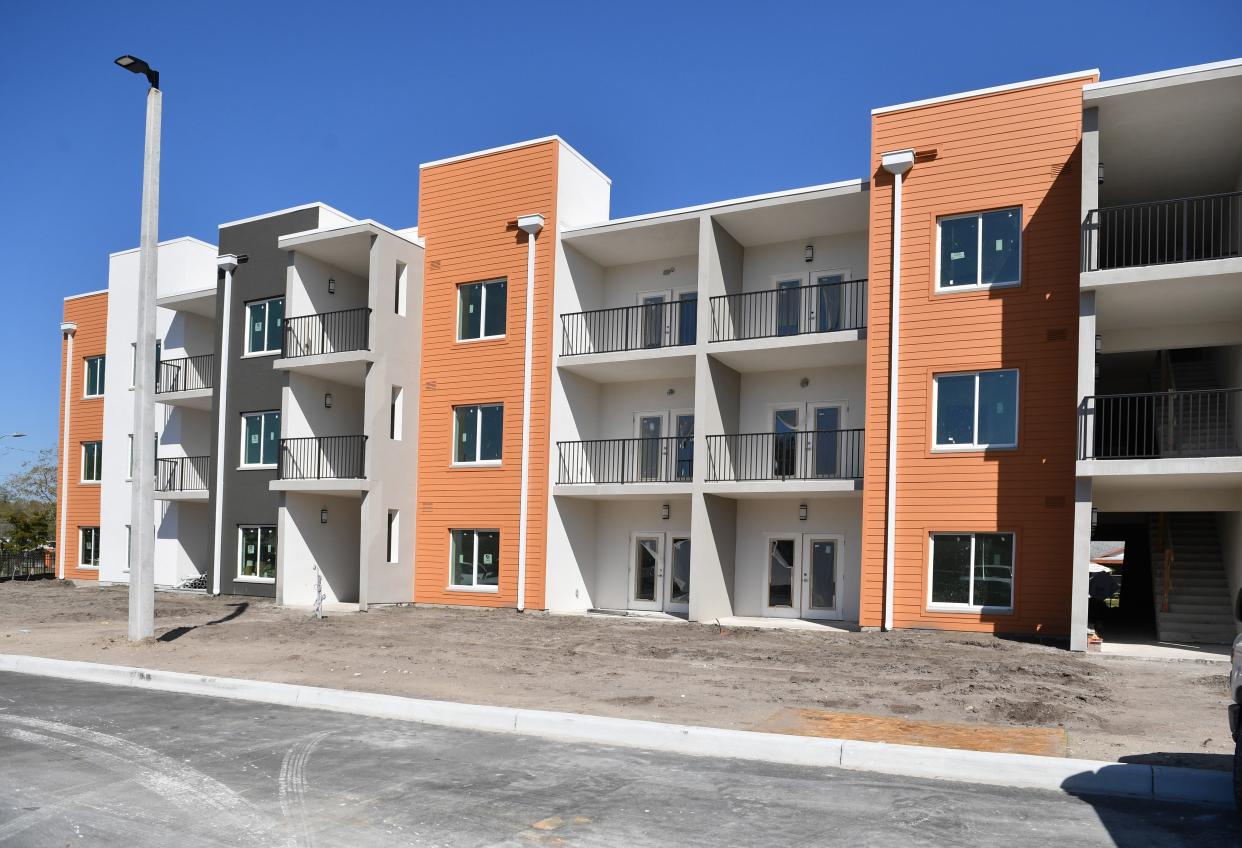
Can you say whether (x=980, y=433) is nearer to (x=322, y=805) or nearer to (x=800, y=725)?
(x=800, y=725)

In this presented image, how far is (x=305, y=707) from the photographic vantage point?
11.5 meters

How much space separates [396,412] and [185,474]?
32.9ft

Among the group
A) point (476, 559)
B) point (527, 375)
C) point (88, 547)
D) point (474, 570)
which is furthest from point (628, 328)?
point (88, 547)

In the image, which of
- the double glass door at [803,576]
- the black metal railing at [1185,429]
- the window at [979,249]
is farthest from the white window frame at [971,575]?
the window at [979,249]

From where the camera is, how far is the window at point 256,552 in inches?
1097

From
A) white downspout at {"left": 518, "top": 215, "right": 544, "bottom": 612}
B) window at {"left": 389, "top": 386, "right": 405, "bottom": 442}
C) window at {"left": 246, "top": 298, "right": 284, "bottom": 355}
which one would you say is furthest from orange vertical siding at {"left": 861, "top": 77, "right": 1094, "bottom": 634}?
window at {"left": 246, "top": 298, "right": 284, "bottom": 355}

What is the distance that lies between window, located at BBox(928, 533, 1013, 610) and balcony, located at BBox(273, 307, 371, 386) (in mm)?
14321

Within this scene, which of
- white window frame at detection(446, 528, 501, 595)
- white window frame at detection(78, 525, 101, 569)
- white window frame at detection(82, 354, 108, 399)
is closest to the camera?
white window frame at detection(446, 528, 501, 595)

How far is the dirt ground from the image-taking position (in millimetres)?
10898

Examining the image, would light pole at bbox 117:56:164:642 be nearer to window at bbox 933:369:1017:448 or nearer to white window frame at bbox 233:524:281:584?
white window frame at bbox 233:524:281:584

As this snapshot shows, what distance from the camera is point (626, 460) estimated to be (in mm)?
25469

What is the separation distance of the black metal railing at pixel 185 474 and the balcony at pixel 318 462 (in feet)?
21.6

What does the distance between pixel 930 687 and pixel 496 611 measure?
13071 millimetres

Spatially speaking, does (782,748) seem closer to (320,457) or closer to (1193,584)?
(1193,584)
